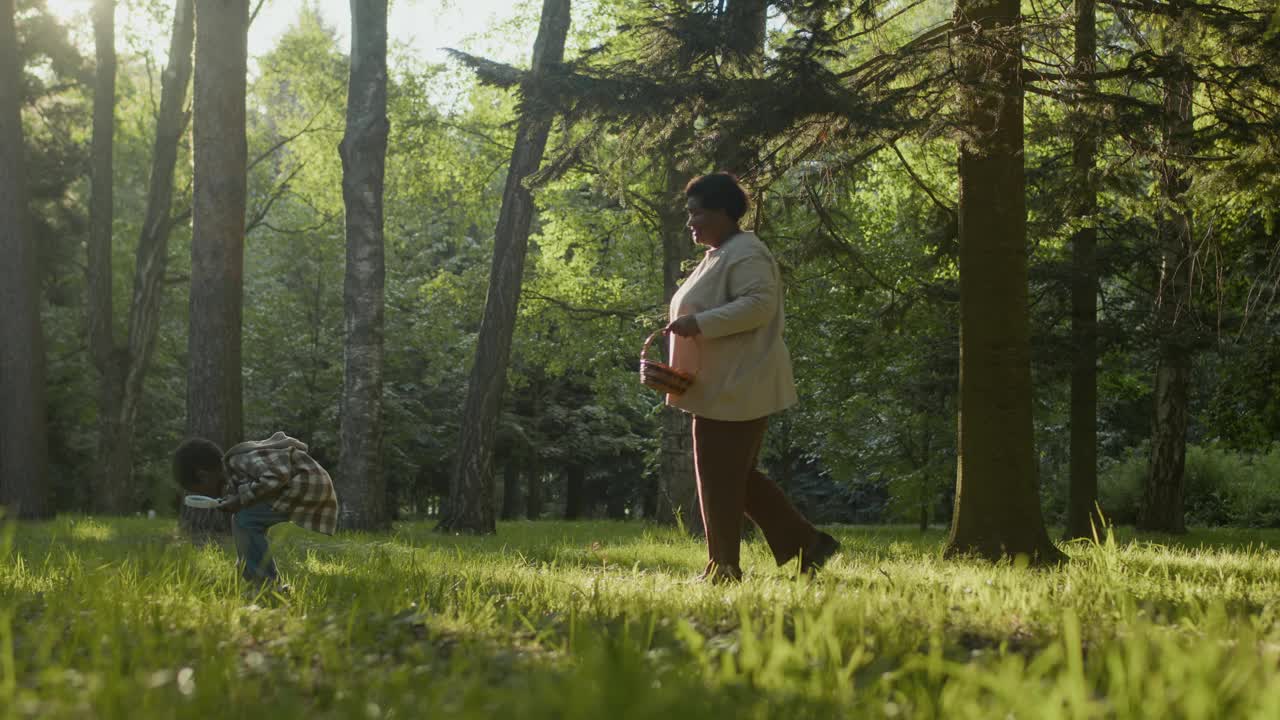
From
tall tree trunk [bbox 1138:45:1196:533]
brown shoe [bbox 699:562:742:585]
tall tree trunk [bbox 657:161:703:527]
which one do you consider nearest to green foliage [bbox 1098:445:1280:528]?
tall tree trunk [bbox 1138:45:1196:533]

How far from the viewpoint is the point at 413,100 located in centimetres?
2294

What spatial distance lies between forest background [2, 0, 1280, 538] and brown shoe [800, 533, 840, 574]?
3.12 m

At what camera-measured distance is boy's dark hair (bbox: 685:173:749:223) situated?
5.56 m

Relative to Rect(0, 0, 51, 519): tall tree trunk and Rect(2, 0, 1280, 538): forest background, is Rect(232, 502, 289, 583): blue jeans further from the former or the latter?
Rect(0, 0, 51, 519): tall tree trunk

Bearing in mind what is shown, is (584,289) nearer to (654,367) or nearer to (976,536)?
(976,536)

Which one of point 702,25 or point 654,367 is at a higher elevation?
point 702,25

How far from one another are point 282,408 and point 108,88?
40.7 ft

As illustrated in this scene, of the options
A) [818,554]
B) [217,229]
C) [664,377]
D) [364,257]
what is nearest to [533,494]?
[364,257]

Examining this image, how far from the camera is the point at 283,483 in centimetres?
590

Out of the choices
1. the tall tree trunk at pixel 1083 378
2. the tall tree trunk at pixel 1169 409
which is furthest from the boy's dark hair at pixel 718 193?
the tall tree trunk at pixel 1169 409

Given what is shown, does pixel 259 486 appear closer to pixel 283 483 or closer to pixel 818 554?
pixel 283 483

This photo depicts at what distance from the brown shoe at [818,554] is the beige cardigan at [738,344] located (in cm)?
80

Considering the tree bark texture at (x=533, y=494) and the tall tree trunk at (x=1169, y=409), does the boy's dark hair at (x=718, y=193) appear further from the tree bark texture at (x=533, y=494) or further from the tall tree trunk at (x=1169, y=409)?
the tree bark texture at (x=533, y=494)

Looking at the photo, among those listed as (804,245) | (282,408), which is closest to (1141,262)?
(804,245)
